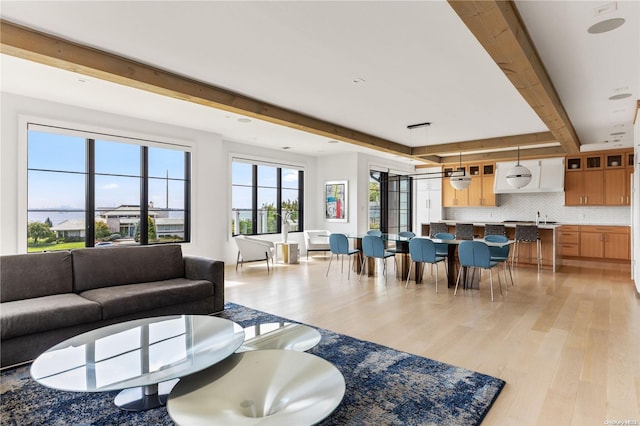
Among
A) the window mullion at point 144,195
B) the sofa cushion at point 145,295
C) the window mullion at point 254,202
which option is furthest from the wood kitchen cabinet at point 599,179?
the window mullion at point 144,195

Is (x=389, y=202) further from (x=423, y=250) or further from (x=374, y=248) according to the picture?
(x=423, y=250)

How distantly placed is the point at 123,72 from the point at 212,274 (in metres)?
2.33

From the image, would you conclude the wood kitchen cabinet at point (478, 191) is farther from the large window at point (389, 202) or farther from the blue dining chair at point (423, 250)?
the blue dining chair at point (423, 250)

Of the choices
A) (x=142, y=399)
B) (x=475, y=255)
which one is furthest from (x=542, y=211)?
(x=142, y=399)

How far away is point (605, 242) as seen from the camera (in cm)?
813

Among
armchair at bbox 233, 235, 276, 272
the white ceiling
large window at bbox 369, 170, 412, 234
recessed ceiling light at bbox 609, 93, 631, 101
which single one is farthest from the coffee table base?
large window at bbox 369, 170, 412, 234

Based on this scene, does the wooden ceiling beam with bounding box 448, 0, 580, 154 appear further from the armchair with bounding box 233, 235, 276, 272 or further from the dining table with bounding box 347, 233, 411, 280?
the armchair with bounding box 233, 235, 276, 272

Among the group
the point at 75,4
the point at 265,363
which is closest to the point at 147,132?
the point at 75,4

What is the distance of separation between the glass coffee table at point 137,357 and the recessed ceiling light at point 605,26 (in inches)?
145

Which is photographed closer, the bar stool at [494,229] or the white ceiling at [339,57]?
the white ceiling at [339,57]

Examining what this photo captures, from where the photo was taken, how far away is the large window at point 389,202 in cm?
1040

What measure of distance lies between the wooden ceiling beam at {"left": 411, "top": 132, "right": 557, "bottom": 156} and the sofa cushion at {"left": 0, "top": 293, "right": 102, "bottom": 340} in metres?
7.43

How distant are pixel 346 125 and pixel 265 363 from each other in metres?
5.01

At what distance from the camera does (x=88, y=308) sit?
3102 millimetres
